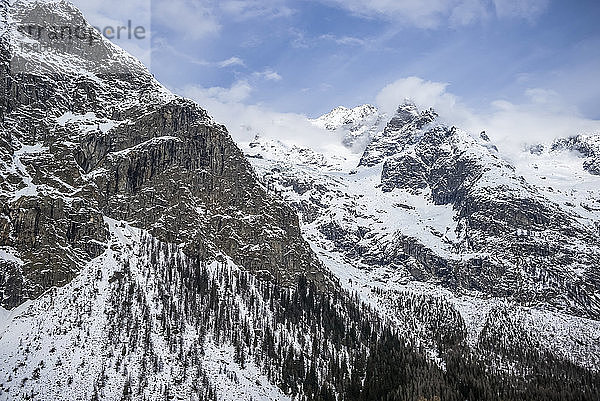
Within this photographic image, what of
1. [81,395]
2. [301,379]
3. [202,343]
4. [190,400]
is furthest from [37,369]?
[301,379]

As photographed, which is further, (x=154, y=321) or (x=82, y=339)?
(x=154, y=321)

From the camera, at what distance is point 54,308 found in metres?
190

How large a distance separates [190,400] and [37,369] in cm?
4119

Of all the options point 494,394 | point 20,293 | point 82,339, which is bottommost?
point 494,394

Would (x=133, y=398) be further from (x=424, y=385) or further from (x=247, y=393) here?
(x=424, y=385)

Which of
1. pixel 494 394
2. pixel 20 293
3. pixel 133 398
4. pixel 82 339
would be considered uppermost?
pixel 20 293

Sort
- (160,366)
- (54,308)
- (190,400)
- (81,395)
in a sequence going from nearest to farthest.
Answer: (81,395), (190,400), (160,366), (54,308)

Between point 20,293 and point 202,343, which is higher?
point 20,293

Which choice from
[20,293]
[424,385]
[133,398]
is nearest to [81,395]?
[133,398]

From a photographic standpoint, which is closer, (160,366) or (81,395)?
(81,395)

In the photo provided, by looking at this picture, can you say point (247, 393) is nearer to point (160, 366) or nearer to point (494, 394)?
point (160, 366)

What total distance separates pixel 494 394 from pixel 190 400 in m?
102

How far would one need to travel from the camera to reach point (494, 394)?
199 m

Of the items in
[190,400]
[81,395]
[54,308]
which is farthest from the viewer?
[54,308]
